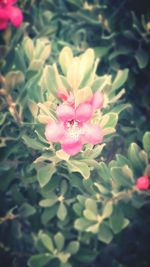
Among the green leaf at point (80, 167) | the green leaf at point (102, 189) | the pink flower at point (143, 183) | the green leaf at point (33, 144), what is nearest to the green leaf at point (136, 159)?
the pink flower at point (143, 183)

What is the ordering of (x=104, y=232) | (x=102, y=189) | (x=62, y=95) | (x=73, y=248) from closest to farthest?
(x=62, y=95), (x=102, y=189), (x=104, y=232), (x=73, y=248)

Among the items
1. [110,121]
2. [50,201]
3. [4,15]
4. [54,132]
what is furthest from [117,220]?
[4,15]

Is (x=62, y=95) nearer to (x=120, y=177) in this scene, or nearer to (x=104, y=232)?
(x=120, y=177)

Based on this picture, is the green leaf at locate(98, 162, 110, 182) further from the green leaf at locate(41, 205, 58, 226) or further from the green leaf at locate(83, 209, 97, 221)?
the green leaf at locate(41, 205, 58, 226)

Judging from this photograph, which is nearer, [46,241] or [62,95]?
[62,95]

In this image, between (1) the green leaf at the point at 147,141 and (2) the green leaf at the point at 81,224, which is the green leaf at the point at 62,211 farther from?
(1) the green leaf at the point at 147,141

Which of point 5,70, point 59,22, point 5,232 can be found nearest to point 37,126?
point 5,70

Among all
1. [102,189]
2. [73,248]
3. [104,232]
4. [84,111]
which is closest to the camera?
[84,111]

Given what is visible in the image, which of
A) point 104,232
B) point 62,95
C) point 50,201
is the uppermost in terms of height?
point 62,95
